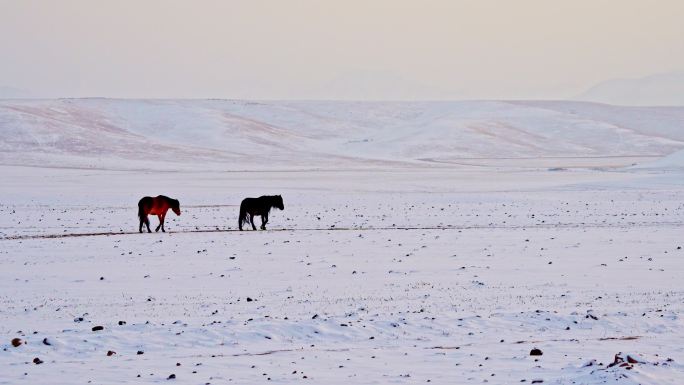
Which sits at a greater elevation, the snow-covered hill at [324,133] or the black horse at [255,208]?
the snow-covered hill at [324,133]

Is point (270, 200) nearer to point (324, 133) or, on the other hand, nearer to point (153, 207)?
point (153, 207)

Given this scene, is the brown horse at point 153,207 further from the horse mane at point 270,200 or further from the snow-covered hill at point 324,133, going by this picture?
the snow-covered hill at point 324,133

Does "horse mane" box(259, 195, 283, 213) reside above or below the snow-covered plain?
above

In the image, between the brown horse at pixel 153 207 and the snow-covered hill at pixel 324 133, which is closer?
the brown horse at pixel 153 207

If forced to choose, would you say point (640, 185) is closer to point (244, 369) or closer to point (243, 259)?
point (243, 259)

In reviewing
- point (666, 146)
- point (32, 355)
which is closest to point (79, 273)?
point (32, 355)

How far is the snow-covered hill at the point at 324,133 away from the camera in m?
87.2

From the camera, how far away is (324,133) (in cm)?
13612

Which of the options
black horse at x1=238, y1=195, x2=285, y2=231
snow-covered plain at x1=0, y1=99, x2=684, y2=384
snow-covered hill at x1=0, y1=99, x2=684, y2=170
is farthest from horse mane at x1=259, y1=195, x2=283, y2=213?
snow-covered hill at x1=0, y1=99, x2=684, y2=170

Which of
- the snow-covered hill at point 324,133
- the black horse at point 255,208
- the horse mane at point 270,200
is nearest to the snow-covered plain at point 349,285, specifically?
the black horse at point 255,208

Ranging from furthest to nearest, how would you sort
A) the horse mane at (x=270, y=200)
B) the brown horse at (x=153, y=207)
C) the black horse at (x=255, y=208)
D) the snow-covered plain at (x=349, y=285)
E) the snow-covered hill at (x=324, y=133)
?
the snow-covered hill at (x=324, y=133) < the horse mane at (x=270, y=200) < the black horse at (x=255, y=208) < the brown horse at (x=153, y=207) < the snow-covered plain at (x=349, y=285)

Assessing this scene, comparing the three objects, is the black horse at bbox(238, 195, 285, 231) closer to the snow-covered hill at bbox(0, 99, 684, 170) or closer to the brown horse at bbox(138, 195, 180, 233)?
the brown horse at bbox(138, 195, 180, 233)

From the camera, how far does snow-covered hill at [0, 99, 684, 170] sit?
286ft

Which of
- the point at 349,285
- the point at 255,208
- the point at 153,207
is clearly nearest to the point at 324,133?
the point at 255,208
